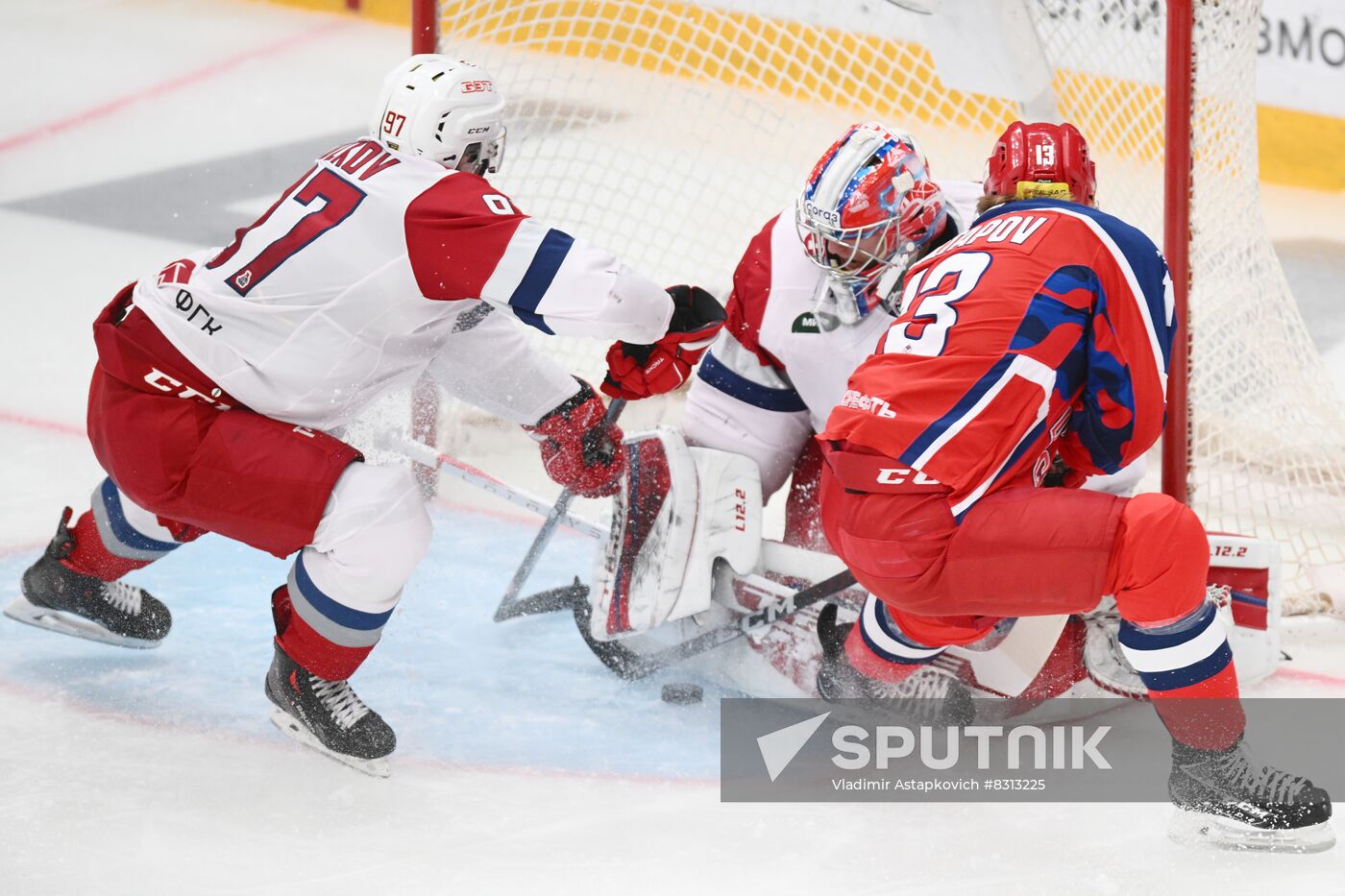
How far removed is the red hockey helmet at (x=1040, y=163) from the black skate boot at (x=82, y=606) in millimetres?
1578

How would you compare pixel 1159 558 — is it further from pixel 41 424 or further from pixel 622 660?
pixel 41 424

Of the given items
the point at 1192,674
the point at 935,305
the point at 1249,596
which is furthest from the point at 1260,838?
the point at 935,305

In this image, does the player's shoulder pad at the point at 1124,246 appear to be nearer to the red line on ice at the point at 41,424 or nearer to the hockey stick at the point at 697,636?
the hockey stick at the point at 697,636

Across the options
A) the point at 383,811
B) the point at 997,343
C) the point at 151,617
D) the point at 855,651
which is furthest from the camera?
the point at 151,617

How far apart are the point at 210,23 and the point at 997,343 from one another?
209 inches

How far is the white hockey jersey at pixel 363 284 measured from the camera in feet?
8.56

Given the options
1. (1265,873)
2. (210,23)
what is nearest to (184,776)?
(1265,873)

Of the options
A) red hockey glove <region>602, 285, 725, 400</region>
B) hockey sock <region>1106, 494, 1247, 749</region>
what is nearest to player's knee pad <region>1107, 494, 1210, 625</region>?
Result: hockey sock <region>1106, 494, 1247, 749</region>

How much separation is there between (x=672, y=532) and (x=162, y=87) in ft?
13.6

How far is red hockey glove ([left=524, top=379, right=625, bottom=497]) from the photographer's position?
307 cm

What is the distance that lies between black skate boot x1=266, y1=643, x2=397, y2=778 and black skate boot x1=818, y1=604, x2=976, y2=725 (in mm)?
683

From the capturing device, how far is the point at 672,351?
284cm

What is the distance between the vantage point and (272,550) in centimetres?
271

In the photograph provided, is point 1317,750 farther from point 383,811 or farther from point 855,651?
point 383,811
